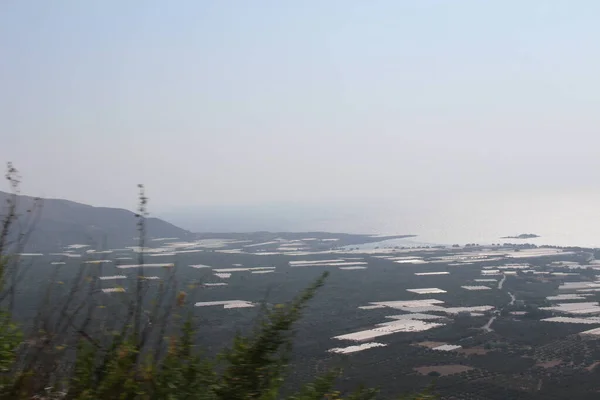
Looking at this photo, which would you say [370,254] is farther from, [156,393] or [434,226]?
[156,393]

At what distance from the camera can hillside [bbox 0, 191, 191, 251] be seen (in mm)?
49406

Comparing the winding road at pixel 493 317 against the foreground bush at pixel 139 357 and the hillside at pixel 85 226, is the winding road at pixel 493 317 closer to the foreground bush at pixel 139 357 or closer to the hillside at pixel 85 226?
the hillside at pixel 85 226

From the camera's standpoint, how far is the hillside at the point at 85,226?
162 feet

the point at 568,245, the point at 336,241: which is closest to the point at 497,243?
the point at 568,245

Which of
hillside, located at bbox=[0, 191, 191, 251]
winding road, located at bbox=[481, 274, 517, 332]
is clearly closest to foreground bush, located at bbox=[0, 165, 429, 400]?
winding road, located at bbox=[481, 274, 517, 332]

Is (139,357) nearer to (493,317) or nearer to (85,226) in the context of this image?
(493,317)

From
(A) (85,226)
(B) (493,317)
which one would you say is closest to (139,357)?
(B) (493,317)

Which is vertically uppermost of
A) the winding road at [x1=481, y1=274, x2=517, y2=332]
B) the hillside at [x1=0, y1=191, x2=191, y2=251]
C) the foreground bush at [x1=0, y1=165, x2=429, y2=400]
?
the hillside at [x1=0, y1=191, x2=191, y2=251]

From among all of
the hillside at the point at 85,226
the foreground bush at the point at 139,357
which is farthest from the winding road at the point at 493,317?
the foreground bush at the point at 139,357

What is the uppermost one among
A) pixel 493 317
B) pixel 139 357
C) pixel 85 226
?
pixel 85 226

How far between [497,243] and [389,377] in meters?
61.6

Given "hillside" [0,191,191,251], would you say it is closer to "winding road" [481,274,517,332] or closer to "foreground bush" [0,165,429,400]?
"winding road" [481,274,517,332]

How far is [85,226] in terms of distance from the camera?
5819cm

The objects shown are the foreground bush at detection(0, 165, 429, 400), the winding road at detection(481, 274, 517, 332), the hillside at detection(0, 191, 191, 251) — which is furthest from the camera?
the hillside at detection(0, 191, 191, 251)
